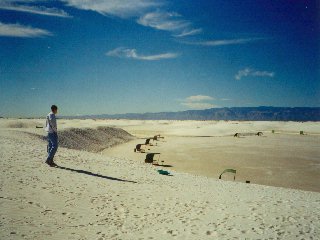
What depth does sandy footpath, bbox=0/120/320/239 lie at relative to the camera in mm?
7973

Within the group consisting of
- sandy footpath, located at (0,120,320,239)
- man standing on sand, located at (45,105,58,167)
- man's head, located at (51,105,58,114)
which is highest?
man's head, located at (51,105,58,114)

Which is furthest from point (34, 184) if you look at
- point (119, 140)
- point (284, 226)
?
point (119, 140)

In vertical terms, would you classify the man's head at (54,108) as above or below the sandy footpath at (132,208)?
above

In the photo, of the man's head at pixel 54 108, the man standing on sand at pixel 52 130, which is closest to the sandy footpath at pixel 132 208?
the man standing on sand at pixel 52 130

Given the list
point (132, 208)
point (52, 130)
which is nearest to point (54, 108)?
point (52, 130)

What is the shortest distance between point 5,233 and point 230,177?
17059mm

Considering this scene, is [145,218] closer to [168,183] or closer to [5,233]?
[5,233]

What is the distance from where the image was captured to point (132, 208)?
10.2 metres

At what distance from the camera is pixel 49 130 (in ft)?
46.4

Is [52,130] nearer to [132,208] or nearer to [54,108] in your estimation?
[54,108]

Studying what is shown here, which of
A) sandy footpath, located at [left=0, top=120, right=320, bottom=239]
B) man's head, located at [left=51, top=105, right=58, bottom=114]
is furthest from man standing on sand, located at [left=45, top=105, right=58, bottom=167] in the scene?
sandy footpath, located at [left=0, top=120, right=320, bottom=239]

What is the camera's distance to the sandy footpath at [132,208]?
26.2 ft

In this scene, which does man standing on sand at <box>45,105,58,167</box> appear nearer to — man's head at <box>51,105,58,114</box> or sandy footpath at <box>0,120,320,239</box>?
man's head at <box>51,105,58,114</box>

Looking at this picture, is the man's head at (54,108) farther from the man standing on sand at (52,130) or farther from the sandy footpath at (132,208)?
the sandy footpath at (132,208)
